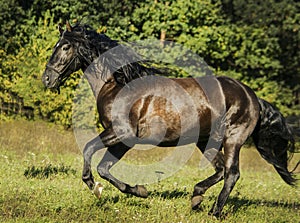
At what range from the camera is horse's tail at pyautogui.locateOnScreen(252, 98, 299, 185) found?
7379 millimetres

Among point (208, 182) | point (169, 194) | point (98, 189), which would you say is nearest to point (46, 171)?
point (169, 194)

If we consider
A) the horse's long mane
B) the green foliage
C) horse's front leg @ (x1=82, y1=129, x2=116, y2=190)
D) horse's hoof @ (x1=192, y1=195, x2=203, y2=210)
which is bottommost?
the green foliage

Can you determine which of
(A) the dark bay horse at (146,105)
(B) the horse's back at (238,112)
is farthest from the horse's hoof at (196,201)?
(B) the horse's back at (238,112)

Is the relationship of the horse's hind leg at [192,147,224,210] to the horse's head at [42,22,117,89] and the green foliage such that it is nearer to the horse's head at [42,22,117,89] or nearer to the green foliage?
the horse's head at [42,22,117,89]

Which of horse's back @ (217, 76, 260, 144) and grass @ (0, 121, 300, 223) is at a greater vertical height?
horse's back @ (217, 76, 260, 144)

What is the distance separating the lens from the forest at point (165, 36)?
14.6m

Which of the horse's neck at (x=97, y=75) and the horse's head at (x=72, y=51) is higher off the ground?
the horse's head at (x=72, y=51)

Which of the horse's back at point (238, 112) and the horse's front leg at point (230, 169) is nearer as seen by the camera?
the horse's front leg at point (230, 169)

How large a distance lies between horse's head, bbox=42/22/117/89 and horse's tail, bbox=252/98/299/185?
2260 mm

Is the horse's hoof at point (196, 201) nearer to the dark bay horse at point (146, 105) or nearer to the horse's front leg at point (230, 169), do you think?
the dark bay horse at point (146, 105)

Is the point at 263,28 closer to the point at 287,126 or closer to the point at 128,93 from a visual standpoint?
the point at 287,126

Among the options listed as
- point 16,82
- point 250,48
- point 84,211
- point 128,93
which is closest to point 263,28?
point 250,48

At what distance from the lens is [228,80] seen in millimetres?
7113

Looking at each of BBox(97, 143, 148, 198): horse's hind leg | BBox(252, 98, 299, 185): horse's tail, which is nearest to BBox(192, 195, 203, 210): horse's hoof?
BBox(97, 143, 148, 198): horse's hind leg
